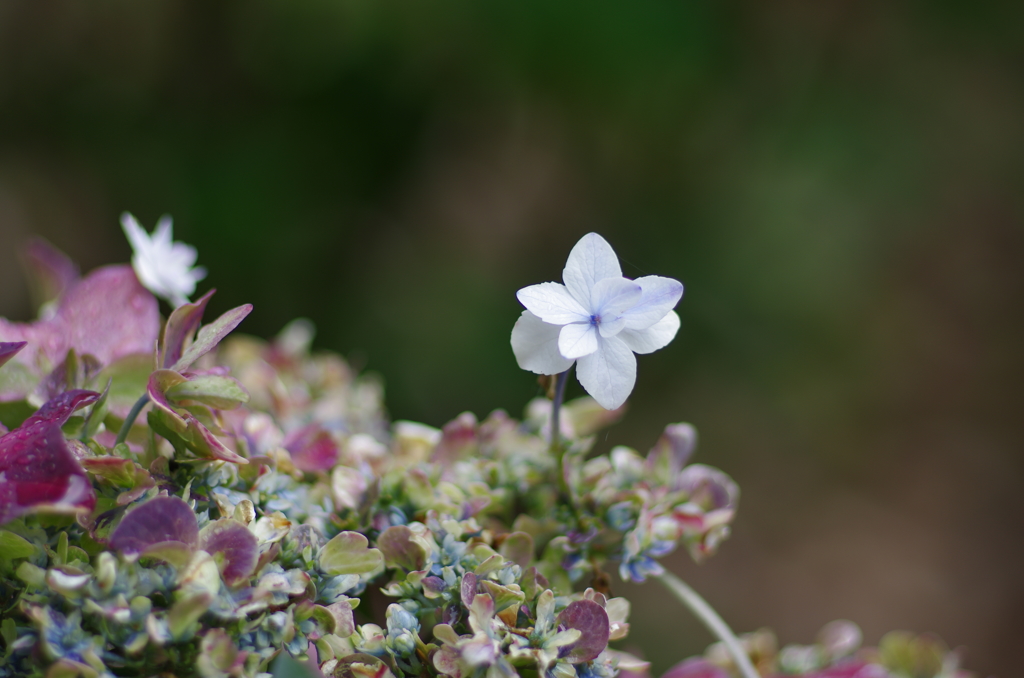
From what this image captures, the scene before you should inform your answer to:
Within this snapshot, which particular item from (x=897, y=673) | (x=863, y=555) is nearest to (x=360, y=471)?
(x=897, y=673)

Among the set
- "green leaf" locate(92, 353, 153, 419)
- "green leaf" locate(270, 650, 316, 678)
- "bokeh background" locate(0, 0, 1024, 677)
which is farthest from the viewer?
"bokeh background" locate(0, 0, 1024, 677)

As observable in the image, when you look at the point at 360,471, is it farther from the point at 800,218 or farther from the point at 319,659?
the point at 800,218

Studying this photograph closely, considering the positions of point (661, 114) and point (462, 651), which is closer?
point (462, 651)

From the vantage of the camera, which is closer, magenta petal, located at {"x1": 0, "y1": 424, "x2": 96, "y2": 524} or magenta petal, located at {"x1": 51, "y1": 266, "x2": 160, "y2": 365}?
magenta petal, located at {"x1": 0, "y1": 424, "x2": 96, "y2": 524}

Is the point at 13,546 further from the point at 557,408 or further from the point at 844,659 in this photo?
the point at 844,659

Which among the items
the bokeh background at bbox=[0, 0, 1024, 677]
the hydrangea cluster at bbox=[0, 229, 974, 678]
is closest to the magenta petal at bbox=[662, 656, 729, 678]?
the hydrangea cluster at bbox=[0, 229, 974, 678]

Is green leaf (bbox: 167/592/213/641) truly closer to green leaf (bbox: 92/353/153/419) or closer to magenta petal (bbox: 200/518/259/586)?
magenta petal (bbox: 200/518/259/586)
